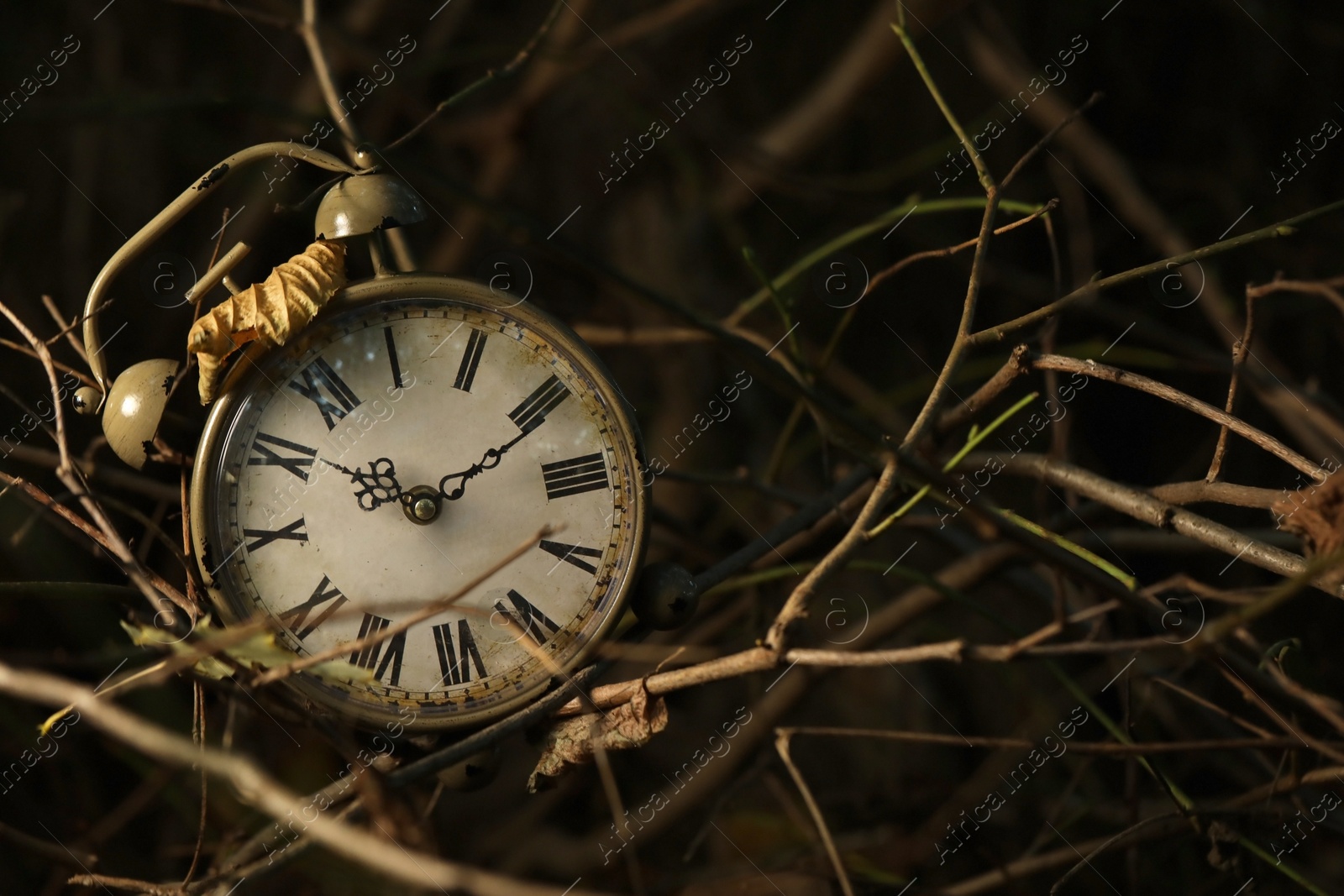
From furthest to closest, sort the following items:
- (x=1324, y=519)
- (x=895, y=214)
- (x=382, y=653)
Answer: (x=895, y=214)
(x=382, y=653)
(x=1324, y=519)

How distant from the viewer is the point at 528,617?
0.83 metres

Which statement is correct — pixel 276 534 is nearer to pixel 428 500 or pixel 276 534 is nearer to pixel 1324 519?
pixel 428 500

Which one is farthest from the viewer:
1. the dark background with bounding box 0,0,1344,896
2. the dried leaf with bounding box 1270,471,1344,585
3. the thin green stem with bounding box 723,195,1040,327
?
the dark background with bounding box 0,0,1344,896

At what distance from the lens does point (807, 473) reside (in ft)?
6.57

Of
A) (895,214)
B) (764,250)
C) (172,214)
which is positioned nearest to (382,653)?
(172,214)

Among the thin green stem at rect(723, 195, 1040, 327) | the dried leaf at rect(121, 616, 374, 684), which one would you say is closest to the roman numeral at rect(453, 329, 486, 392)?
the dried leaf at rect(121, 616, 374, 684)

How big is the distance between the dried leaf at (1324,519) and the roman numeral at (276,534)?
70cm

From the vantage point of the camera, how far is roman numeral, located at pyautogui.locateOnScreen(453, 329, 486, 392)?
838 millimetres

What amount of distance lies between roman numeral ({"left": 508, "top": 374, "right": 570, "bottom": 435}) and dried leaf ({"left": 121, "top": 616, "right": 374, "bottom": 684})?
0.22 metres

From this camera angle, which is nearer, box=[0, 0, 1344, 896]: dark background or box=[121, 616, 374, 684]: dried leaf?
box=[121, 616, 374, 684]: dried leaf

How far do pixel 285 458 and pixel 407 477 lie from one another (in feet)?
0.31

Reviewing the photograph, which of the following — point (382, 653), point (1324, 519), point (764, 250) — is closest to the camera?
point (1324, 519)

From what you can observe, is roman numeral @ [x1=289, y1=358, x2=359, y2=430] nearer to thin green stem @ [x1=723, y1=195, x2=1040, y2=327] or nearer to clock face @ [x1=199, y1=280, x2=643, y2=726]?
clock face @ [x1=199, y1=280, x2=643, y2=726]

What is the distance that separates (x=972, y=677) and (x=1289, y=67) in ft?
3.95
